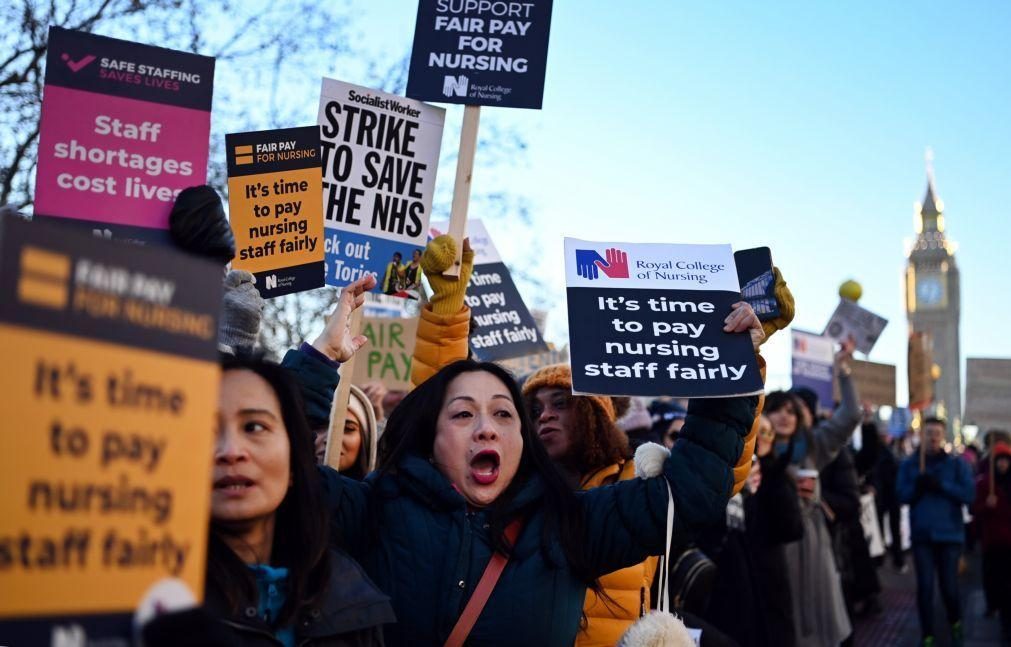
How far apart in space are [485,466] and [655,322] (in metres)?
0.74

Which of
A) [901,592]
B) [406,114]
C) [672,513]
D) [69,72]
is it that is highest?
[406,114]

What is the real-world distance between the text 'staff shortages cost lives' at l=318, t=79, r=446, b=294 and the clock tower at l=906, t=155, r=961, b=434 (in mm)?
144893

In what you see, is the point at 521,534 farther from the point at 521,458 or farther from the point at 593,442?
the point at 593,442

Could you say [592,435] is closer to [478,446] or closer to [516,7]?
[478,446]

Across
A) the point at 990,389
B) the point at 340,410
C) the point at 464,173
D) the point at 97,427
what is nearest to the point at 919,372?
the point at 990,389

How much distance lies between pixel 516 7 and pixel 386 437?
253 cm

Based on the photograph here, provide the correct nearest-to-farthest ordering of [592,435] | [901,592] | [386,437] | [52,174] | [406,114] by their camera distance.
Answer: [52,174]
[386,437]
[592,435]
[406,114]
[901,592]

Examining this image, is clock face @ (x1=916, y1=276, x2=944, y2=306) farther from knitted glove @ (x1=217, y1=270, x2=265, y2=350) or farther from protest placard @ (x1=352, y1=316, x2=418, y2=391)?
knitted glove @ (x1=217, y1=270, x2=265, y2=350)

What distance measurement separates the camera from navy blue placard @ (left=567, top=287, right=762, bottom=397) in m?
3.54

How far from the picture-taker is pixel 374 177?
5.20 meters

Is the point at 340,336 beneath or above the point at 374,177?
Answer: beneath

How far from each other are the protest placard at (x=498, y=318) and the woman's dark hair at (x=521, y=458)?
3186mm

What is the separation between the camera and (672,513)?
333cm

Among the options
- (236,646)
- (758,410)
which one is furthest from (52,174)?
(758,410)
